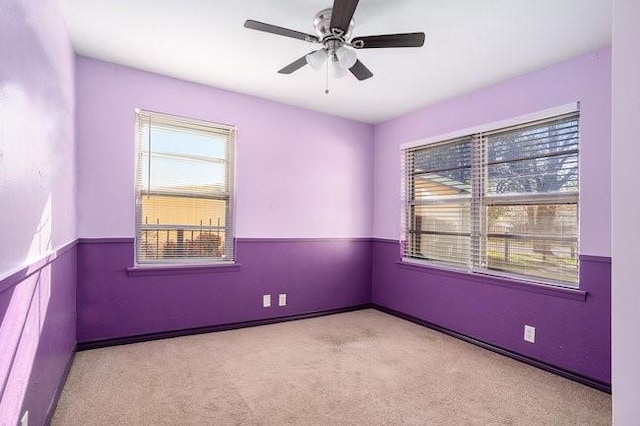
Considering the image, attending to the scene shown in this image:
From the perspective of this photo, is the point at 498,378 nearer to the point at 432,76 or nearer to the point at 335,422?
the point at 335,422

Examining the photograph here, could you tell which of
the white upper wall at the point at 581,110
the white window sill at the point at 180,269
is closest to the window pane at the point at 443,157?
the white upper wall at the point at 581,110

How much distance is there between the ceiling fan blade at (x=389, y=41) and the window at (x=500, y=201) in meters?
1.57

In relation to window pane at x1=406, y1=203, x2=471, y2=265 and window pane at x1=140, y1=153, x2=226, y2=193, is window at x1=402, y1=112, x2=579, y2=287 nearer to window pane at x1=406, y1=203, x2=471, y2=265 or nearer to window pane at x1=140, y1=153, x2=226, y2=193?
window pane at x1=406, y1=203, x2=471, y2=265

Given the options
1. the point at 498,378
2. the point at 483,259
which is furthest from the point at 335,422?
the point at 483,259

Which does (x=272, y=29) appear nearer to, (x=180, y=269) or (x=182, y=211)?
(x=182, y=211)

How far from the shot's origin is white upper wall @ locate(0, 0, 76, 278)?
1.23 m

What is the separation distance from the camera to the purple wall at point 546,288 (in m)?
2.51

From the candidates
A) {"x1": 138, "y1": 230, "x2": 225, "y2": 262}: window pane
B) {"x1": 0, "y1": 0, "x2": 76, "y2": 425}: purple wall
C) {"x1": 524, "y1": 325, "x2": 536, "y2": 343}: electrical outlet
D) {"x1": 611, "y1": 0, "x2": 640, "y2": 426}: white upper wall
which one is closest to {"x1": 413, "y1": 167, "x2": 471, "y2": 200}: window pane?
{"x1": 524, "y1": 325, "x2": 536, "y2": 343}: electrical outlet

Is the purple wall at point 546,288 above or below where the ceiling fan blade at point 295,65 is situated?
below

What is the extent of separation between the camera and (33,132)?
61.7 inches

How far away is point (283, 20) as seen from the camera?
2299mm

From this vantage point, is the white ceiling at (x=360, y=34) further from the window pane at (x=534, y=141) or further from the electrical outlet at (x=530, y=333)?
the electrical outlet at (x=530, y=333)

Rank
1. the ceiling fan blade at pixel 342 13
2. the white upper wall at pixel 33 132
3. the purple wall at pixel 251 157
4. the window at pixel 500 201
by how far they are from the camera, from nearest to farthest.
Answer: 1. the white upper wall at pixel 33 132
2. the ceiling fan blade at pixel 342 13
3. the window at pixel 500 201
4. the purple wall at pixel 251 157

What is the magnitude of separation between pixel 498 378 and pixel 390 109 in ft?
9.34
